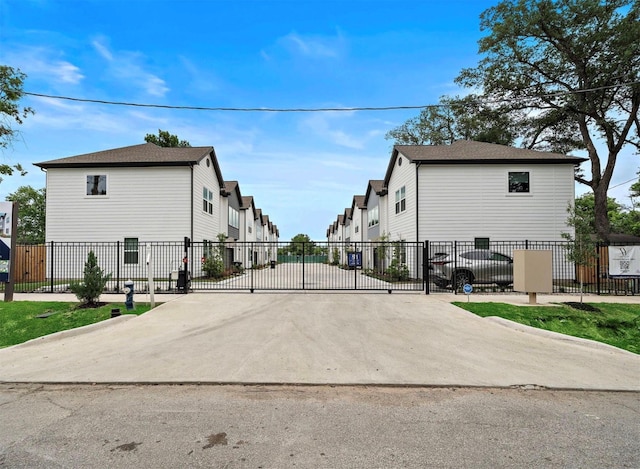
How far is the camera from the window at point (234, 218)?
99.7ft

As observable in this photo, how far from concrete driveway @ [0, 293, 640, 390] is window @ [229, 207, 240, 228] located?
20.5m

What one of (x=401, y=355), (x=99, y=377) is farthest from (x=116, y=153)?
(x=401, y=355)

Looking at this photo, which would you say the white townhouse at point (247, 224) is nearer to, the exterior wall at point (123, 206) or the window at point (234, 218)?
the window at point (234, 218)

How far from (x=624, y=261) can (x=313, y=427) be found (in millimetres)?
15398

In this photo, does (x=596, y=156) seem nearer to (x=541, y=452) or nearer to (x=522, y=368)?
(x=522, y=368)

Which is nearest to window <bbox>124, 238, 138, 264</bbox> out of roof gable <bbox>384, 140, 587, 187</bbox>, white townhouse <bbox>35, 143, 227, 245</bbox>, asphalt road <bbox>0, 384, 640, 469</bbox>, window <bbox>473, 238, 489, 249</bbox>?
white townhouse <bbox>35, 143, 227, 245</bbox>

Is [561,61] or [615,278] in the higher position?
[561,61]

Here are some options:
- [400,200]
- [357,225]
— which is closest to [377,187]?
[400,200]

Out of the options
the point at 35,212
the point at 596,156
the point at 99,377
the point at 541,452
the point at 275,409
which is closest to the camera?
the point at 541,452

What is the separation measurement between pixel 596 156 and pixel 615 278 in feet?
38.6

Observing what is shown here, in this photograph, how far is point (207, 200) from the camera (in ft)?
77.5

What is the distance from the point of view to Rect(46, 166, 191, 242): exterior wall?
20922mm

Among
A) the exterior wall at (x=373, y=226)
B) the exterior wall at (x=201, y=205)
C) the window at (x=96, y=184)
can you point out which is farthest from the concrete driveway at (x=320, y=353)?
the exterior wall at (x=373, y=226)

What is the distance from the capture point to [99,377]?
216 inches
